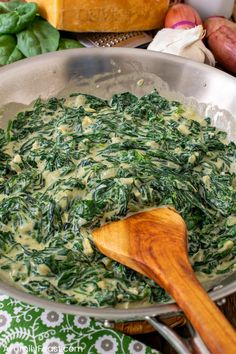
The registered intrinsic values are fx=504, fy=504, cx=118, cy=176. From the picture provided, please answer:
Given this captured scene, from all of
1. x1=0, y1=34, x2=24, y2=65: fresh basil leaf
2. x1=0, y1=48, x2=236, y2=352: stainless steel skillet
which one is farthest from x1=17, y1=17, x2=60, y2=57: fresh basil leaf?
x1=0, y1=48, x2=236, y2=352: stainless steel skillet

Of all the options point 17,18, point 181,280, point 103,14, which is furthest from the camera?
point 103,14

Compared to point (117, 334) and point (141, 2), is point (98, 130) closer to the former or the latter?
point (117, 334)

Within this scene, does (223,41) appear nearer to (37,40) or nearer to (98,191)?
(37,40)

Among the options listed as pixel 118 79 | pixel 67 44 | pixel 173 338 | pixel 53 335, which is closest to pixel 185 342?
pixel 173 338

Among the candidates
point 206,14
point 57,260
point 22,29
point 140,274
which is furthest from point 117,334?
point 206,14

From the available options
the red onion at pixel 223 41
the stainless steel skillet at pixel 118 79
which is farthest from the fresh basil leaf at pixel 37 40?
the red onion at pixel 223 41

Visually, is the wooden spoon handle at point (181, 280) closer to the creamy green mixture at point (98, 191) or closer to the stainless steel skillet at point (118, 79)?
the creamy green mixture at point (98, 191)
